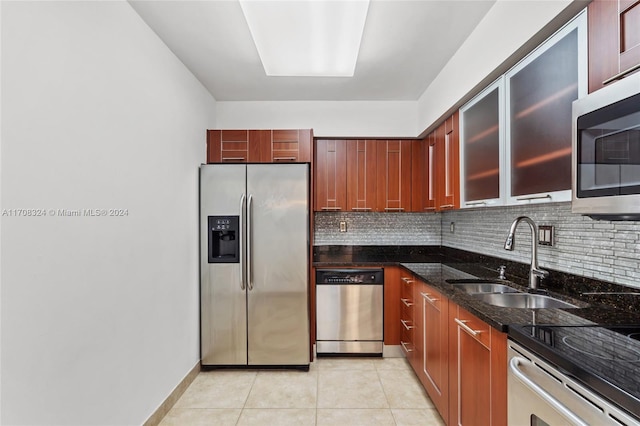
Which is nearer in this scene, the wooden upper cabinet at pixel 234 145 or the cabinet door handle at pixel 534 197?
the cabinet door handle at pixel 534 197

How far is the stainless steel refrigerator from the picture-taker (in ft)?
9.37

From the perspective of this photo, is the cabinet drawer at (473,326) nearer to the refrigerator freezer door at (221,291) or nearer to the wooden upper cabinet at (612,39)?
the wooden upper cabinet at (612,39)

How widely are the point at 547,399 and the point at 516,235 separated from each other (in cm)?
152

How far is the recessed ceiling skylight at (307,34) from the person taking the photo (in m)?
1.89

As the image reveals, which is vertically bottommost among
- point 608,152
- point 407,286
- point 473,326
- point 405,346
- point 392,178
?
point 405,346

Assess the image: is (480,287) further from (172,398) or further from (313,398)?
(172,398)

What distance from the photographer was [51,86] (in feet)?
4.42

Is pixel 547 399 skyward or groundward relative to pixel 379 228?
groundward

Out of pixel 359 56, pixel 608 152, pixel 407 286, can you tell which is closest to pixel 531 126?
pixel 608 152

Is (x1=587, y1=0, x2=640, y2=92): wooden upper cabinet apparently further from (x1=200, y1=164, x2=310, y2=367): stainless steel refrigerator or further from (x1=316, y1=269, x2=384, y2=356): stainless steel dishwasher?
(x1=316, y1=269, x2=384, y2=356): stainless steel dishwasher

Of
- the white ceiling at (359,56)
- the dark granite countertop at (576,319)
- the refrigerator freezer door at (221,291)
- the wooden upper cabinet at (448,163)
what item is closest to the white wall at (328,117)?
the white ceiling at (359,56)

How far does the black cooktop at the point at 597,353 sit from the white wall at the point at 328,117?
2587mm

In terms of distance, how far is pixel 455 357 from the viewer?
1.78m

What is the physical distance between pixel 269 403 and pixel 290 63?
260cm
